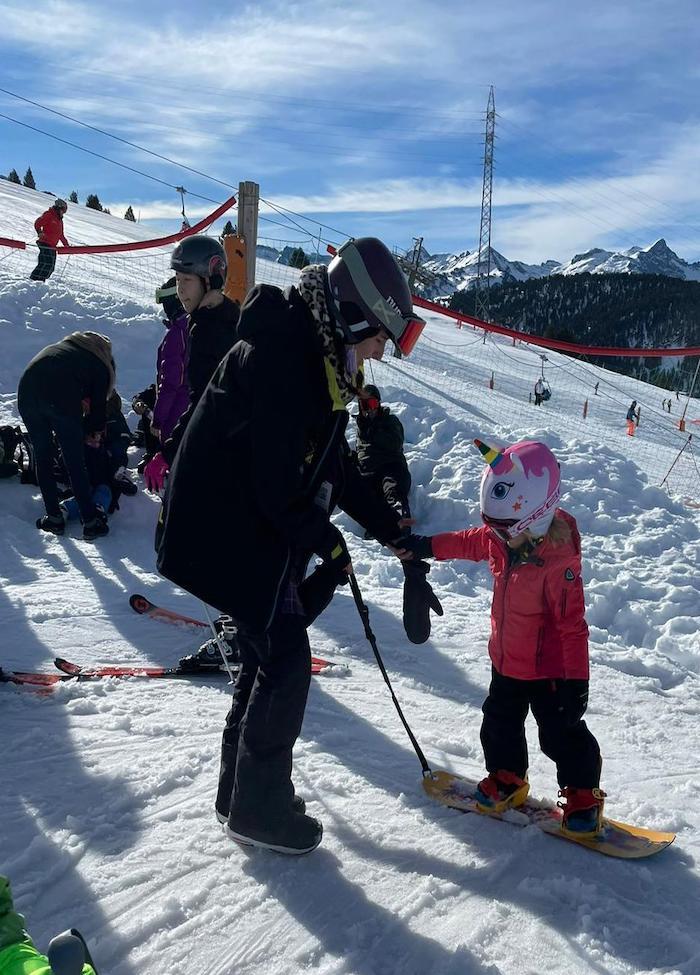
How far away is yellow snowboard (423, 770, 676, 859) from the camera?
113 inches

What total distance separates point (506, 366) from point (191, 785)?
28747 millimetres

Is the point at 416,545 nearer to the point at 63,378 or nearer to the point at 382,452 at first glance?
the point at 382,452

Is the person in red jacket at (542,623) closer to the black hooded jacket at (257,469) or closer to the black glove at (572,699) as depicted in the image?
the black glove at (572,699)

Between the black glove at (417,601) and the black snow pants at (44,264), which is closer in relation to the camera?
the black glove at (417,601)

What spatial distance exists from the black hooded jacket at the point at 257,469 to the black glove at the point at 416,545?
796 millimetres

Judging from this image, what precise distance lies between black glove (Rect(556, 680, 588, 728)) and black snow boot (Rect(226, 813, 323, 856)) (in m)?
1.05

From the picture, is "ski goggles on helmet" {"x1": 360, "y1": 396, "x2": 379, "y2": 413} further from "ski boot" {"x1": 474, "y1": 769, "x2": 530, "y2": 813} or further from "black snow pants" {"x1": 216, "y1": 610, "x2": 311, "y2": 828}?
"black snow pants" {"x1": 216, "y1": 610, "x2": 311, "y2": 828}

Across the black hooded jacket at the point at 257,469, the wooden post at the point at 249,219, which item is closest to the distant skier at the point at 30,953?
the black hooded jacket at the point at 257,469

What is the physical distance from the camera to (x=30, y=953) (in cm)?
A: 165

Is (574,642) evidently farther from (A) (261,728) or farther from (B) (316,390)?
(B) (316,390)

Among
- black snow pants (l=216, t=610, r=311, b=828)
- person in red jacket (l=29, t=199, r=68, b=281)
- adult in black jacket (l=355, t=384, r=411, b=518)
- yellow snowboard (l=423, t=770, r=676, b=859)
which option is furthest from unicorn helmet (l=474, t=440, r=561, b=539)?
person in red jacket (l=29, t=199, r=68, b=281)

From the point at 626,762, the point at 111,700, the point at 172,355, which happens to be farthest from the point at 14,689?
the point at 626,762

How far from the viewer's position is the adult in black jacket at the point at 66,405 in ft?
20.7

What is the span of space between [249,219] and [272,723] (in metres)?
7.30
